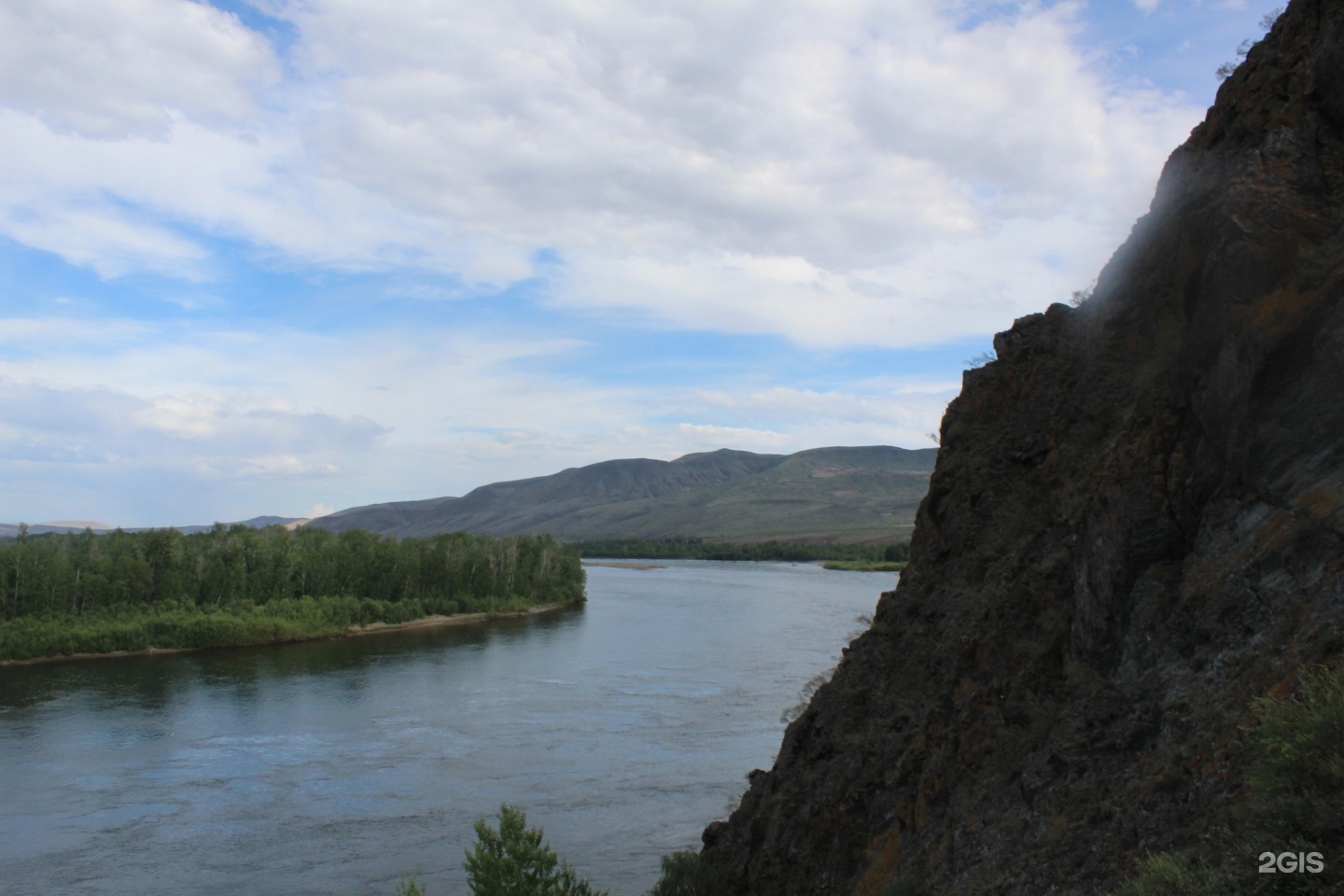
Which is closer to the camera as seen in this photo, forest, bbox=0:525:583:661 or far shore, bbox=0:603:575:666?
far shore, bbox=0:603:575:666

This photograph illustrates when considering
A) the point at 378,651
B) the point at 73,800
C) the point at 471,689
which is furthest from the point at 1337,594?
the point at 378,651

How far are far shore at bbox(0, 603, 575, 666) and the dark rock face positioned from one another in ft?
178

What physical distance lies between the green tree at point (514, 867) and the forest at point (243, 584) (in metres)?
52.6

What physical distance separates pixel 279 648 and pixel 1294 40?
61210 millimetres

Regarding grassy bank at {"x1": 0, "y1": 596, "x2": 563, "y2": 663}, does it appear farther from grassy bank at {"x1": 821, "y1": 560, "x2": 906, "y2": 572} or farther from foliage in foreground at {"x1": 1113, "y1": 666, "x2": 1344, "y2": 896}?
foliage in foreground at {"x1": 1113, "y1": 666, "x2": 1344, "y2": 896}

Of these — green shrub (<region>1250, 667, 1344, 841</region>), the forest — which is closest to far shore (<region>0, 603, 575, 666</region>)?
the forest

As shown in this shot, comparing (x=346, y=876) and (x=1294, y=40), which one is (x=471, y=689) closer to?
(x=346, y=876)

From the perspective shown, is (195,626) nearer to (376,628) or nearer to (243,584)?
(243,584)

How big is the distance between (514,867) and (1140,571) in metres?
9.19

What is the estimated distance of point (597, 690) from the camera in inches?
1661

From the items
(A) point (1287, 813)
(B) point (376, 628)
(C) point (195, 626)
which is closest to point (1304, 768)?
(A) point (1287, 813)

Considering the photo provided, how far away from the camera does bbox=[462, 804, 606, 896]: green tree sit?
13.0 m

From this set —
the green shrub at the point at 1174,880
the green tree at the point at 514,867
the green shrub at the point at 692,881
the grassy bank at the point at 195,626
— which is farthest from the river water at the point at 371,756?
the green shrub at the point at 1174,880

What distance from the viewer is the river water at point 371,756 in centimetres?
2203
